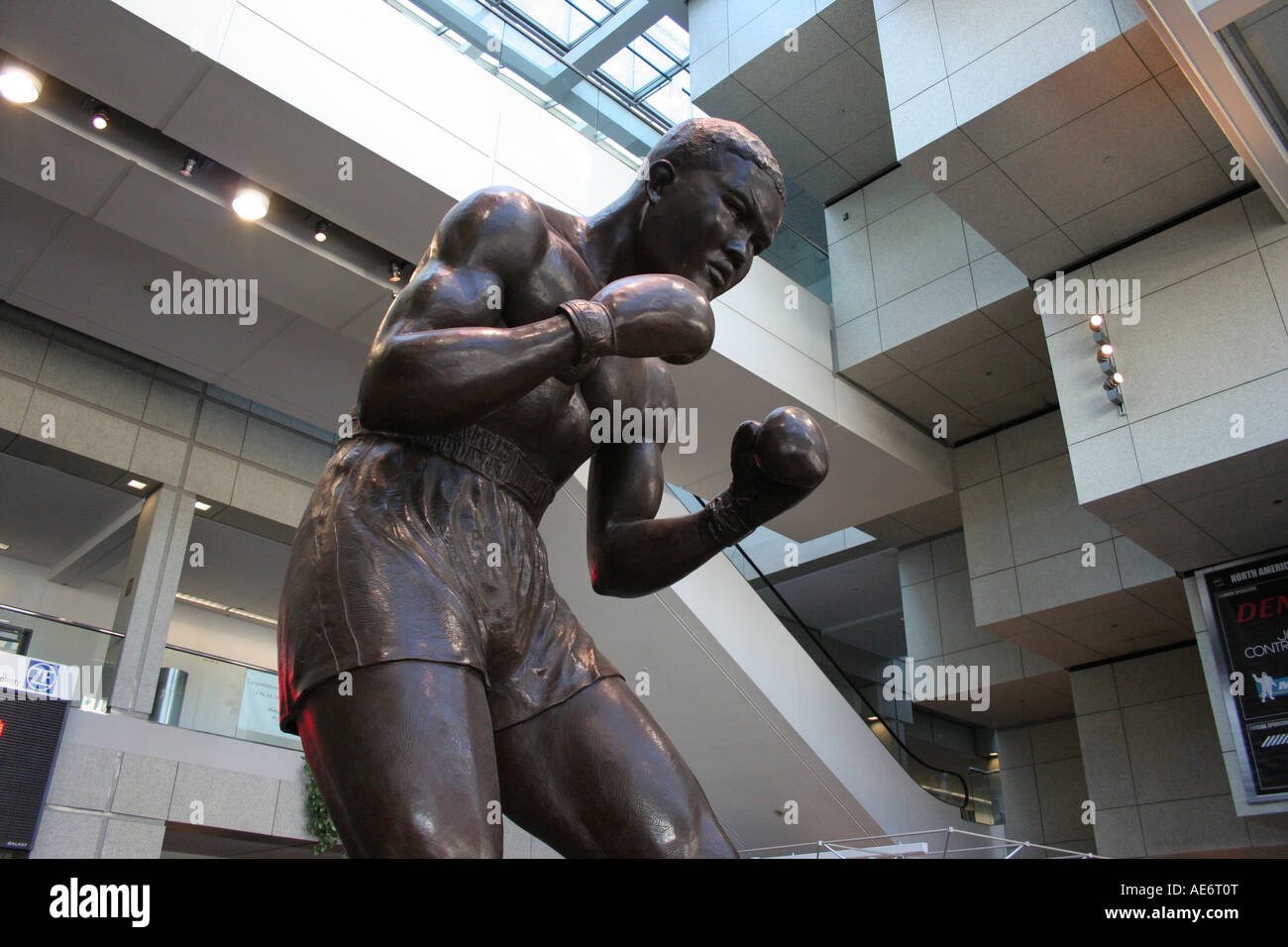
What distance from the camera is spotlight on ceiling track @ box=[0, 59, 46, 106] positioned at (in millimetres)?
6727

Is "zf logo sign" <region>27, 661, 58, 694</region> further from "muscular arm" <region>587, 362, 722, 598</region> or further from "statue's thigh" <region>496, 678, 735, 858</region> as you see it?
"statue's thigh" <region>496, 678, 735, 858</region>

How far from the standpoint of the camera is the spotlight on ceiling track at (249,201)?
7531 mm

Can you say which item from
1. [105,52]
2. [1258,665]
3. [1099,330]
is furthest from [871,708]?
[105,52]

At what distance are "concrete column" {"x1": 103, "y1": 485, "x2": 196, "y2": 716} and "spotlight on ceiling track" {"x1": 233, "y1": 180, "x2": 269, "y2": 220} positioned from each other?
227 inches

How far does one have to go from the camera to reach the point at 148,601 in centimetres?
Result: 1173

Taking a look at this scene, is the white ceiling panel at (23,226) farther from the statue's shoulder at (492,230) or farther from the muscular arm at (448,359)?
the muscular arm at (448,359)

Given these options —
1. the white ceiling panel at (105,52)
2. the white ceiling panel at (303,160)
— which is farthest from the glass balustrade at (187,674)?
the white ceiling panel at (105,52)

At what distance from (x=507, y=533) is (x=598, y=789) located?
0.47 metres

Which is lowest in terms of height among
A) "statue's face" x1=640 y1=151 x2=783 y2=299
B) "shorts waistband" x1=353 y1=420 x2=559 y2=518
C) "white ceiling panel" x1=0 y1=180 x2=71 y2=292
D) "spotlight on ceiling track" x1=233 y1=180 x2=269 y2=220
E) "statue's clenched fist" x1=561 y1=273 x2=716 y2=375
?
"shorts waistband" x1=353 y1=420 x2=559 y2=518

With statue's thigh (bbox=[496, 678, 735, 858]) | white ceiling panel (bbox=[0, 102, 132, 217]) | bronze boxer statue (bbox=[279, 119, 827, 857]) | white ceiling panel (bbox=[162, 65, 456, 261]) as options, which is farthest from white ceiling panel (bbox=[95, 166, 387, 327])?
statue's thigh (bbox=[496, 678, 735, 858])

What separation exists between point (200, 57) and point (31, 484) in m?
8.75

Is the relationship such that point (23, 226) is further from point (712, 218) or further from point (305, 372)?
point (712, 218)

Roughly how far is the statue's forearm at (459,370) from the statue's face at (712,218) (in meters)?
0.54
